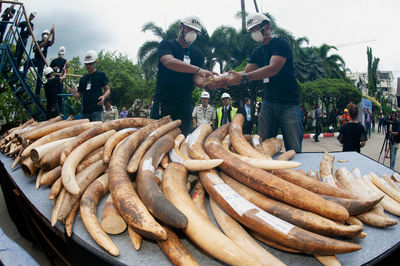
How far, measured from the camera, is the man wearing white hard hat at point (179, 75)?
9.16ft

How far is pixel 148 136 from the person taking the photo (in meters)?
1.58

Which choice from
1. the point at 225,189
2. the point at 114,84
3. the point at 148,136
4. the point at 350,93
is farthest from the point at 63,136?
the point at 114,84

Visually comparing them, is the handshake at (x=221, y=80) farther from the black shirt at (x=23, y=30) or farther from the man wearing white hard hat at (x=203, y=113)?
the black shirt at (x=23, y=30)

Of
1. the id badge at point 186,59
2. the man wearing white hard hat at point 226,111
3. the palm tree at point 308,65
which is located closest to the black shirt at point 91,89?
the id badge at point 186,59

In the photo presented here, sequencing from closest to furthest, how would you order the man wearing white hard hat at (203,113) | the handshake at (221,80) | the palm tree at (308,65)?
the handshake at (221,80)
the man wearing white hard hat at (203,113)
the palm tree at (308,65)

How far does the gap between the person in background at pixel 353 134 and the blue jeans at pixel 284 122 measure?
75.2 inches

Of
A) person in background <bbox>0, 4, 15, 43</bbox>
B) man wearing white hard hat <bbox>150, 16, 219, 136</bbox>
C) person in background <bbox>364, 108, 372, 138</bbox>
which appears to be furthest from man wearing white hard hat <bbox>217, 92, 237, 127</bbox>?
person in background <bbox>364, 108, 372, 138</bbox>

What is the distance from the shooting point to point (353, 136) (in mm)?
4227

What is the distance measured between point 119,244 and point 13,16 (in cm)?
891

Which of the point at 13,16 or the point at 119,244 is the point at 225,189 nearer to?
the point at 119,244

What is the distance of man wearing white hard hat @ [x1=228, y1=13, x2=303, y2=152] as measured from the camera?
277 cm

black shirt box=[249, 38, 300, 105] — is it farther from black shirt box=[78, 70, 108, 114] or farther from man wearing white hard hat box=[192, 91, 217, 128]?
man wearing white hard hat box=[192, 91, 217, 128]

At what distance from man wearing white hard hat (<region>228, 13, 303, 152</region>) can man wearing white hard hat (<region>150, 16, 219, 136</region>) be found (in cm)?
59

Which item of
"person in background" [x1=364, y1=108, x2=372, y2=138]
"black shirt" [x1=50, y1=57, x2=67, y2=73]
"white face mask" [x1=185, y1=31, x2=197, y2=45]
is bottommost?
"person in background" [x1=364, y1=108, x2=372, y2=138]
